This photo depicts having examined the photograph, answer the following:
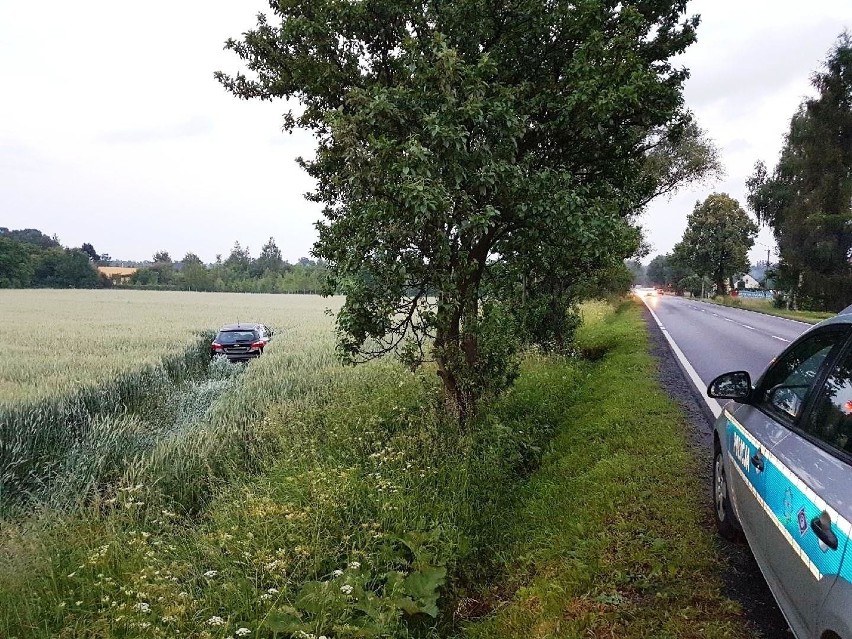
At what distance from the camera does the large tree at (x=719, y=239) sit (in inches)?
2356

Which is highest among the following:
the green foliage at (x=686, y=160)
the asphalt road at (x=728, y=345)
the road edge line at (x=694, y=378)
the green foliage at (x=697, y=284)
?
the green foliage at (x=686, y=160)

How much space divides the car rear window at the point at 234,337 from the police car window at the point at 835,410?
16773 millimetres

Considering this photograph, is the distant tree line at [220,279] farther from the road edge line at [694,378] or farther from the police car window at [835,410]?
the police car window at [835,410]

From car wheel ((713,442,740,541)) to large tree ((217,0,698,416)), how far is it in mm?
2636

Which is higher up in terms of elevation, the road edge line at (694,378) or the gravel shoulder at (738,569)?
the road edge line at (694,378)

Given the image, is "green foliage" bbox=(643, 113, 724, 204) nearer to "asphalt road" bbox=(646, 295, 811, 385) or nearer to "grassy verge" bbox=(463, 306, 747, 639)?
"asphalt road" bbox=(646, 295, 811, 385)

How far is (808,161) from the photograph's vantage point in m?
30.4

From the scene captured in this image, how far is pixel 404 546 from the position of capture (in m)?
4.38

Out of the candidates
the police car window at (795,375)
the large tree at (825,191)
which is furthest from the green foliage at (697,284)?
the police car window at (795,375)

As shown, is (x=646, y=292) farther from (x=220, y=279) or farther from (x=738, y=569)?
(x=738, y=569)

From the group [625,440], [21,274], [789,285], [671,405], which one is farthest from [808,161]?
[21,274]

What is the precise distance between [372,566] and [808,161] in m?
36.4

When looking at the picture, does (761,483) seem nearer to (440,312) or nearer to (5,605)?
(440,312)

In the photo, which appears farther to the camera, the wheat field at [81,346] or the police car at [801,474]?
the wheat field at [81,346]
